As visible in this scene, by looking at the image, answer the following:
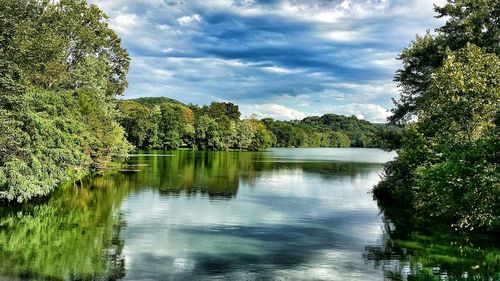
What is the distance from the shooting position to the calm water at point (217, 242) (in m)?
17.5

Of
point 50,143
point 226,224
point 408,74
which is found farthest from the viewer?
point 408,74

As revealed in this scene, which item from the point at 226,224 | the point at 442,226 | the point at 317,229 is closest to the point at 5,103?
the point at 226,224

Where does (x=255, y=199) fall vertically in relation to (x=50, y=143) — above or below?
below

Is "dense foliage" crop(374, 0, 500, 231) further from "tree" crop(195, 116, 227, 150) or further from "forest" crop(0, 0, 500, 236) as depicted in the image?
"tree" crop(195, 116, 227, 150)

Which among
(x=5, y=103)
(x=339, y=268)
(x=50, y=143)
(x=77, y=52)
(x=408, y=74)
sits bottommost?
(x=339, y=268)

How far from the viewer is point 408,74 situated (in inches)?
1631

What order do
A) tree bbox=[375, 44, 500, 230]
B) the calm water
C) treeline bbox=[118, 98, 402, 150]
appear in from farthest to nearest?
1. treeline bbox=[118, 98, 402, 150]
2. tree bbox=[375, 44, 500, 230]
3. the calm water

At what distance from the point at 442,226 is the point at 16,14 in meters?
29.2

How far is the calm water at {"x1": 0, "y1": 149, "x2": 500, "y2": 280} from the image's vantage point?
17.5 meters

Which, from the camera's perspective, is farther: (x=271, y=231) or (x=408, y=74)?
(x=408, y=74)

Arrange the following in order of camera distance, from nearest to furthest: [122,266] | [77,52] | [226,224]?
[122,266]
[226,224]
[77,52]

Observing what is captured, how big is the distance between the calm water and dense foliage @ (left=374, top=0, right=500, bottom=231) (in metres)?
2.17

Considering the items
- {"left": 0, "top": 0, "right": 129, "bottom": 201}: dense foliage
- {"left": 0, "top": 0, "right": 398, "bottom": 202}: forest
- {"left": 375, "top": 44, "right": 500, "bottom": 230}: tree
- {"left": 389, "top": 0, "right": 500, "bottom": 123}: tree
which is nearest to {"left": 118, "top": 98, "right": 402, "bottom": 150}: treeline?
{"left": 0, "top": 0, "right": 398, "bottom": 202}: forest

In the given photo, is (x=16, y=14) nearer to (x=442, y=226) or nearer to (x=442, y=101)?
(x=442, y=101)
